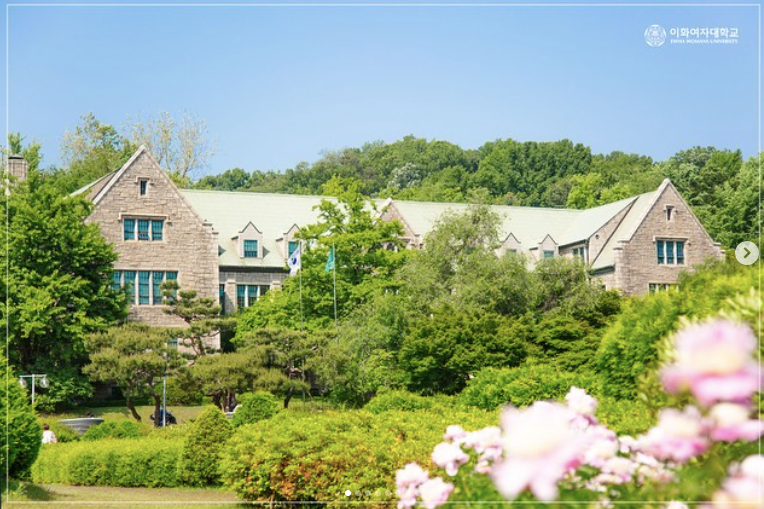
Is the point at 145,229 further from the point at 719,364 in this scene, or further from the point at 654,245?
the point at 719,364

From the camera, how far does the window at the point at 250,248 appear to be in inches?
2194

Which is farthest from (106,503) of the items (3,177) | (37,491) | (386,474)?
(3,177)

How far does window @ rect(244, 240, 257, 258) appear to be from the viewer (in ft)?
183

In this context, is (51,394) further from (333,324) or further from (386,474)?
(386,474)

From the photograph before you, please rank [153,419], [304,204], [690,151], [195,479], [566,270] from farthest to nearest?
[690,151] → [304,204] → [566,270] → [153,419] → [195,479]

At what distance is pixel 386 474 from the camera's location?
46.0 ft

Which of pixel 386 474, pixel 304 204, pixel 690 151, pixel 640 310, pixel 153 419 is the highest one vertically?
pixel 690 151

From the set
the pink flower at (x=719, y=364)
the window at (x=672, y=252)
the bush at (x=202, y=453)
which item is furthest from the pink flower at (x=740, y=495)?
the window at (x=672, y=252)

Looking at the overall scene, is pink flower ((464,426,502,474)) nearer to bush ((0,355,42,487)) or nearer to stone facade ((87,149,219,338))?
bush ((0,355,42,487))

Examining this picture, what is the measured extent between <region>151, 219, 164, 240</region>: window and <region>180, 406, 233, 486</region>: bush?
31.7 metres

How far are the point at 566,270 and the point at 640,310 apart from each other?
29.7m

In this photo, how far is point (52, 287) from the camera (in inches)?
1663

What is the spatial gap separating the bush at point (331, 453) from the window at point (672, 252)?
148 feet

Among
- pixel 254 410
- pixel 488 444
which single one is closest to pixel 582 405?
pixel 488 444
